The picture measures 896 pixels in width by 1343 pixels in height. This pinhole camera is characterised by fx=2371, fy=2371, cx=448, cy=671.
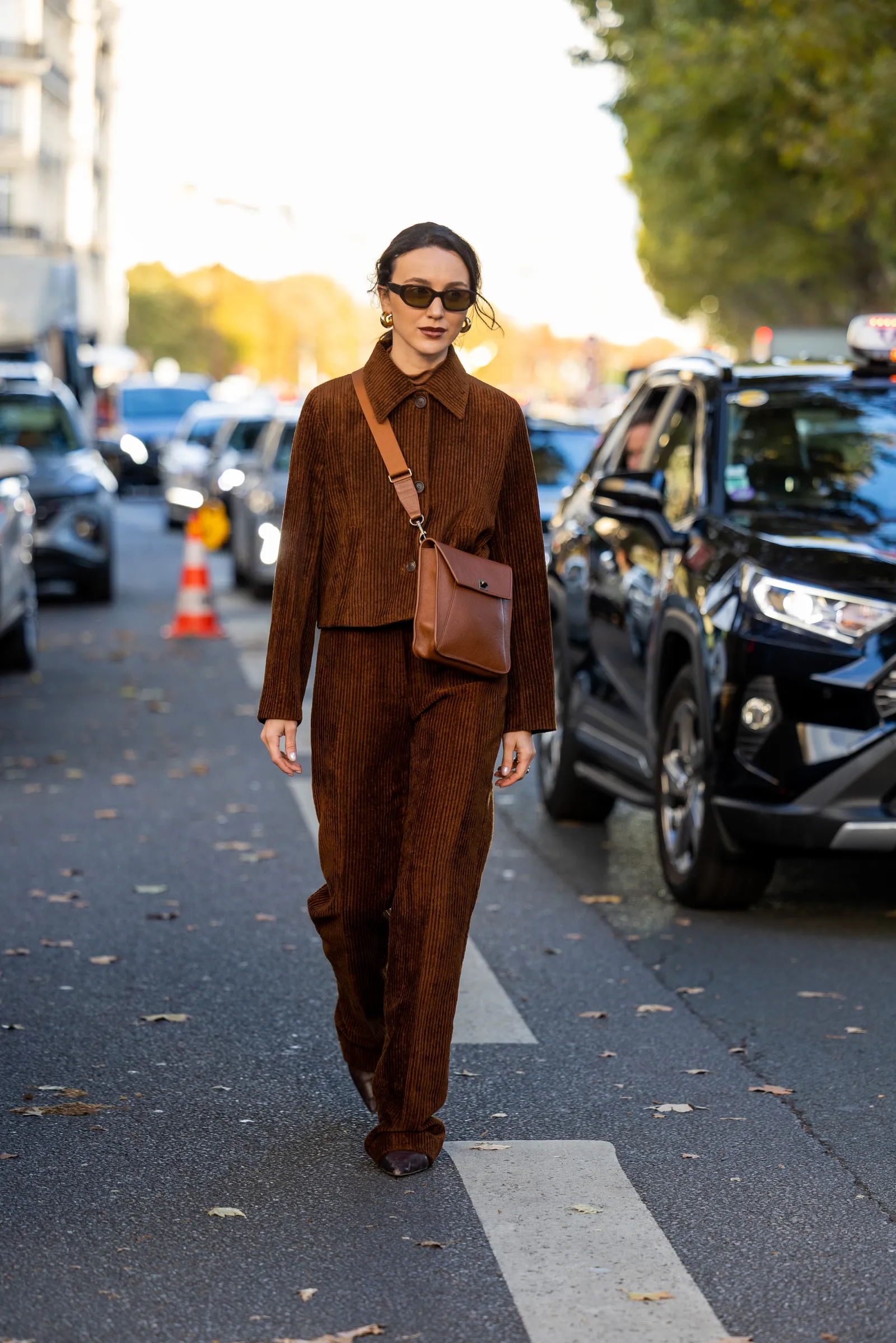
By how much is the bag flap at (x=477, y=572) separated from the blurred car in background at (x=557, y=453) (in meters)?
12.3

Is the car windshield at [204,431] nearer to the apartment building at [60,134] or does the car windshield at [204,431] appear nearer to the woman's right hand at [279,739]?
the woman's right hand at [279,739]

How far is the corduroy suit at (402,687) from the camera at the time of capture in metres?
4.73

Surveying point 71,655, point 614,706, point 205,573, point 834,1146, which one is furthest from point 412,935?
point 205,573

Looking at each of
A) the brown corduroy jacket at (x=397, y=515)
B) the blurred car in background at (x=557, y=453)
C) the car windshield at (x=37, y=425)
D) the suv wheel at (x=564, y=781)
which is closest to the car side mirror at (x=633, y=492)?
the suv wheel at (x=564, y=781)

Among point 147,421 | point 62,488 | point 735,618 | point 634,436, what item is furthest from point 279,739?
point 147,421

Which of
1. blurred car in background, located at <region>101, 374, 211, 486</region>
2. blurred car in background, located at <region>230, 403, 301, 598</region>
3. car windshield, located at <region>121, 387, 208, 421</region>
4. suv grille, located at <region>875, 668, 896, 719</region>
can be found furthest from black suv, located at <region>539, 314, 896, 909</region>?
car windshield, located at <region>121, 387, 208, 421</region>

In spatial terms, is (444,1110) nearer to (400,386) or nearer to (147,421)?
(400,386)

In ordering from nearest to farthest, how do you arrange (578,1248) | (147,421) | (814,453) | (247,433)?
1. (578,1248)
2. (814,453)
3. (247,433)
4. (147,421)

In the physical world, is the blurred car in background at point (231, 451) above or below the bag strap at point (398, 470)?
below

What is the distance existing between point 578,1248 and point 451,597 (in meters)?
1.26

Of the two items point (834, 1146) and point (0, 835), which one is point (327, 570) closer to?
point (834, 1146)

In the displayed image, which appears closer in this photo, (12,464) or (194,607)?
(12,464)

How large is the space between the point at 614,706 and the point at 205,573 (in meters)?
9.11

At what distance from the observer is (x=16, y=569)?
13836mm
